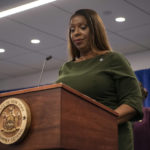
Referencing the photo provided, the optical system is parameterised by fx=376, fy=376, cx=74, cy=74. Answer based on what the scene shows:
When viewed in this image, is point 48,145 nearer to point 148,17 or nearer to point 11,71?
point 148,17

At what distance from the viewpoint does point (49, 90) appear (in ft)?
4.09

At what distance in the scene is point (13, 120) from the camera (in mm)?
1285

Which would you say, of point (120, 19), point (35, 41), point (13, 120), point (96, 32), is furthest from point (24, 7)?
point (13, 120)

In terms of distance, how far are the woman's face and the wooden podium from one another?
19.1 inches

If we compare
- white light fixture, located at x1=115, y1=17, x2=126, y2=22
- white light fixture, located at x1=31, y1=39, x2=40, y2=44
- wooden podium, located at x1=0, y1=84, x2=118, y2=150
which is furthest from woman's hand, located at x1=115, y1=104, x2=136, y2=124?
white light fixture, located at x1=31, y1=39, x2=40, y2=44

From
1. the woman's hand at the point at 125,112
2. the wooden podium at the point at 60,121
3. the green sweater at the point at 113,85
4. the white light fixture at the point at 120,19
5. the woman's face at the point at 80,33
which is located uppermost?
the white light fixture at the point at 120,19

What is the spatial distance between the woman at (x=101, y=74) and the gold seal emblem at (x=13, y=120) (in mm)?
420

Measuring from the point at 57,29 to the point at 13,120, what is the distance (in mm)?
5037

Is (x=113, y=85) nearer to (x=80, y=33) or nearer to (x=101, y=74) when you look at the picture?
(x=101, y=74)

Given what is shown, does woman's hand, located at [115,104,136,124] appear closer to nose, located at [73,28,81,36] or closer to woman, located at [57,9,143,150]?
woman, located at [57,9,143,150]

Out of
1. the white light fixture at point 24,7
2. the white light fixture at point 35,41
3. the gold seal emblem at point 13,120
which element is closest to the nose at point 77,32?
the gold seal emblem at point 13,120

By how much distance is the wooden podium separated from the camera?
3.92ft

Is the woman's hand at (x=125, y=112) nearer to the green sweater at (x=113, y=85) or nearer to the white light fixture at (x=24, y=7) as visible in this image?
the green sweater at (x=113, y=85)

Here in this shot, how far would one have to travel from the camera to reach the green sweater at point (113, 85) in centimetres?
161
